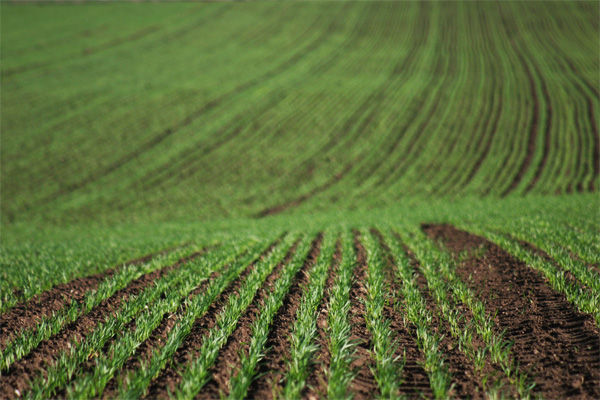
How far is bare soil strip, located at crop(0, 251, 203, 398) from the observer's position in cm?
333

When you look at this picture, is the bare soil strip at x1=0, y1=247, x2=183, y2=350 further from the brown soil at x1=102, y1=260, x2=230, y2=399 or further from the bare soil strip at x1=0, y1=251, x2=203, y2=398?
the brown soil at x1=102, y1=260, x2=230, y2=399

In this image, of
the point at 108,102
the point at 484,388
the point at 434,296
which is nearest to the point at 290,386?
the point at 484,388

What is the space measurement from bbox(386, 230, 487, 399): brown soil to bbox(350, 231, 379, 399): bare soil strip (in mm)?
726

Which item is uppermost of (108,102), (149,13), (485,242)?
(149,13)

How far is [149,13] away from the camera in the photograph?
64.1 m

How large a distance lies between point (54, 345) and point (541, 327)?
6.58 metres

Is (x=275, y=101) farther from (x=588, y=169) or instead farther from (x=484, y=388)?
(x=484, y=388)

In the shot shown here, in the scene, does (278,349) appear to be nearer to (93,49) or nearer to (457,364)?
(457,364)

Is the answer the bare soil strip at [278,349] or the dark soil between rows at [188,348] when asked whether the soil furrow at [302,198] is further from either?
→ the bare soil strip at [278,349]

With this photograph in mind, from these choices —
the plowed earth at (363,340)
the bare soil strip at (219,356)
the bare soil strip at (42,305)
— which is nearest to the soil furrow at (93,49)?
the bare soil strip at (42,305)

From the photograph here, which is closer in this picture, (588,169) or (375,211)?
(375,211)

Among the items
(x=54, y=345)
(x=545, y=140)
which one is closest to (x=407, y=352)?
(x=54, y=345)

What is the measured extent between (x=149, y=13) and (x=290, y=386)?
7975 centimetres

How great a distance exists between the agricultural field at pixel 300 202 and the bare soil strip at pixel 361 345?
0.04 metres
